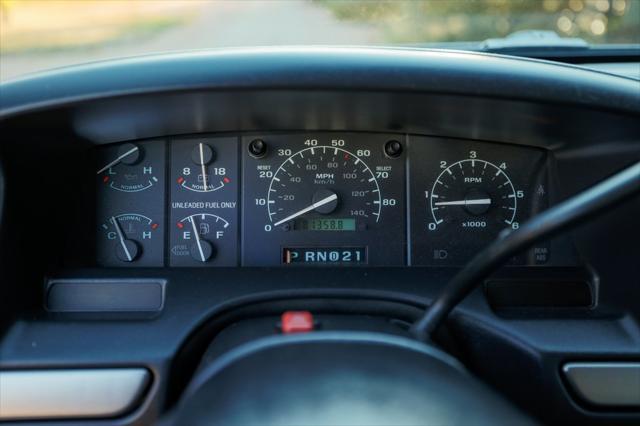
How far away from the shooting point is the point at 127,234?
2.41 m

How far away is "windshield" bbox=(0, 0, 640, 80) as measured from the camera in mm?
2619

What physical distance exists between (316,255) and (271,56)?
82 cm

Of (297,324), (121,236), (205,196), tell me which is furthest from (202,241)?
(297,324)

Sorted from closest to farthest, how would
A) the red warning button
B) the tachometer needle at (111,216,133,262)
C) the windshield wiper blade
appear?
the red warning button → the tachometer needle at (111,216,133,262) → the windshield wiper blade

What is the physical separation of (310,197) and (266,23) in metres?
0.73

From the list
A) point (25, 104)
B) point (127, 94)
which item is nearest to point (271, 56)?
point (127, 94)

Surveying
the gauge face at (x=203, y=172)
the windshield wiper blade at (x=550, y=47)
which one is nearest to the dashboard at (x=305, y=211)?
the gauge face at (x=203, y=172)

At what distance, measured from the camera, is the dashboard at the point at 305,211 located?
1.81 meters

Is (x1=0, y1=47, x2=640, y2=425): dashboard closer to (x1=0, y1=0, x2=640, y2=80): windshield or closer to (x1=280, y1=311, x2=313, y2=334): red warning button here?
(x1=280, y1=311, x2=313, y2=334): red warning button

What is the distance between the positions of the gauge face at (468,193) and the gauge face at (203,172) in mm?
732

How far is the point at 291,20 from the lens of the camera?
2.65 m

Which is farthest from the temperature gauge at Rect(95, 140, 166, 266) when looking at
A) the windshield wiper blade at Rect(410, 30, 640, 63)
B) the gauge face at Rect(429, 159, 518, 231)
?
the windshield wiper blade at Rect(410, 30, 640, 63)

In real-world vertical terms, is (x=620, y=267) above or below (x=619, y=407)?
above

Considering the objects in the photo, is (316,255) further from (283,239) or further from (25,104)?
(25,104)
